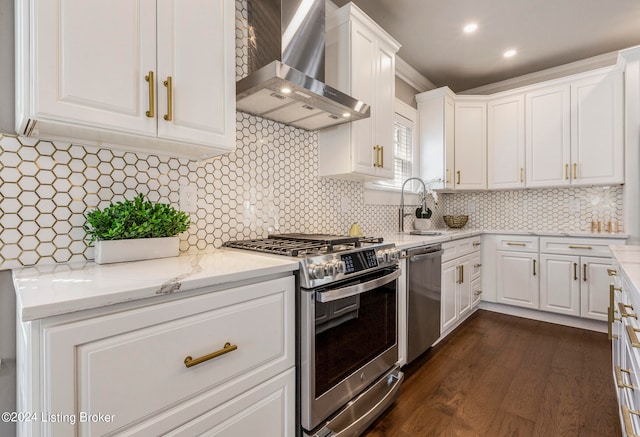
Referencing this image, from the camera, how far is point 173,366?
93cm

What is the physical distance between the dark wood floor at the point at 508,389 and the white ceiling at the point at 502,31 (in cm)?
289

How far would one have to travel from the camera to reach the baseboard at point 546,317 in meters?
3.09

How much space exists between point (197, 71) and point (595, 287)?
3.87 meters

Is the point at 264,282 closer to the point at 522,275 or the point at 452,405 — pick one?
the point at 452,405

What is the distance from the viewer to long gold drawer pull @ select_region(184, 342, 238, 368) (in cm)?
94

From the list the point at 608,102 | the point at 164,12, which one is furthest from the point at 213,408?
the point at 608,102

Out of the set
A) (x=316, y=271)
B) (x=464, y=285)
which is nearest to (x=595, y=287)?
(x=464, y=285)

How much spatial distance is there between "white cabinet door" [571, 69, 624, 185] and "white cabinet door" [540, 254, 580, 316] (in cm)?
85

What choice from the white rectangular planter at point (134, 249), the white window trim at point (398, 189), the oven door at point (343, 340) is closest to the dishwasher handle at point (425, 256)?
the oven door at point (343, 340)

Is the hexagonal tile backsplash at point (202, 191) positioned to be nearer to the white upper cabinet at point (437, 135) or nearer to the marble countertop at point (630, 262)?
the white upper cabinet at point (437, 135)

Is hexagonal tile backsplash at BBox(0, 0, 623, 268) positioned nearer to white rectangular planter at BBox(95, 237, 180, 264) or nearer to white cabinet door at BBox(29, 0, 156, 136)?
white rectangular planter at BBox(95, 237, 180, 264)

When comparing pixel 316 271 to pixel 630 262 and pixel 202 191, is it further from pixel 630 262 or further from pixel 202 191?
pixel 630 262

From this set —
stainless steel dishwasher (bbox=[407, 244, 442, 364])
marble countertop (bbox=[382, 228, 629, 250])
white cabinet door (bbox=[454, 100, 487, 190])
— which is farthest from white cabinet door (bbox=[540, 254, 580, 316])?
stainless steel dishwasher (bbox=[407, 244, 442, 364])

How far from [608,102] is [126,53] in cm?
414
